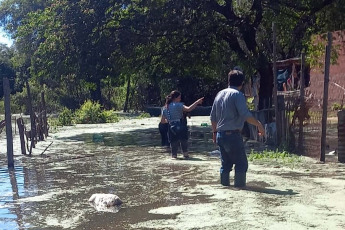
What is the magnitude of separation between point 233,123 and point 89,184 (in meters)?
2.91

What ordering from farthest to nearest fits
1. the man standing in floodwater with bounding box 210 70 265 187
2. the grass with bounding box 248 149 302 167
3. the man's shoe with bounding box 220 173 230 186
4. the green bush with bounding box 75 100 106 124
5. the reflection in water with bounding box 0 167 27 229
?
the green bush with bounding box 75 100 106 124 < the grass with bounding box 248 149 302 167 < the man's shoe with bounding box 220 173 230 186 < the man standing in floodwater with bounding box 210 70 265 187 < the reflection in water with bounding box 0 167 27 229

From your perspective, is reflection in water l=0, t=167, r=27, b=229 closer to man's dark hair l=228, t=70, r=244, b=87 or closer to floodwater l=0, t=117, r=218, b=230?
floodwater l=0, t=117, r=218, b=230

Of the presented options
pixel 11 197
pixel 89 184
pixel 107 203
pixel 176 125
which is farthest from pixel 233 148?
pixel 176 125

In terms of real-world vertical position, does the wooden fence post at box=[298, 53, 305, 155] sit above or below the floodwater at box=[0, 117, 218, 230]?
above

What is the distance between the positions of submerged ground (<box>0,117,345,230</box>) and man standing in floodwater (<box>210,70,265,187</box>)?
15.7 inches

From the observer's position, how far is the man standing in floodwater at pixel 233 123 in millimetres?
7832

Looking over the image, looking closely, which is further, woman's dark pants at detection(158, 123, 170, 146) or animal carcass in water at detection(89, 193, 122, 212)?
woman's dark pants at detection(158, 123, 170, 146)

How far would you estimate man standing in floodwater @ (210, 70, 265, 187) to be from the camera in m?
7.83

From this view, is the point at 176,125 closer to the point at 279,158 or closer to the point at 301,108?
the point at 279,158

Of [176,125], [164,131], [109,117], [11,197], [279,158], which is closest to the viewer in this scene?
[11,197]

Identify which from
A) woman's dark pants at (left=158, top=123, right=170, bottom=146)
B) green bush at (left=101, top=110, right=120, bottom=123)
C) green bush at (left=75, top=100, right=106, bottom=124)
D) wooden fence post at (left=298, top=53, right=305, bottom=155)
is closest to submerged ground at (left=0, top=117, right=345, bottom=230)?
wooden fence post at (left=298, top=53, right=305, bottom=155)

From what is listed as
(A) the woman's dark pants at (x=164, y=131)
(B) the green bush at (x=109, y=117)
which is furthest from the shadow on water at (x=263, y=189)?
(B) the green bush at (x=109, y=117)

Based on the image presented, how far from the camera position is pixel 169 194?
7.96 m

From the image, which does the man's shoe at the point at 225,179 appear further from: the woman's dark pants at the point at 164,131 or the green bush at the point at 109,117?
the green bush at the point at 109,117
